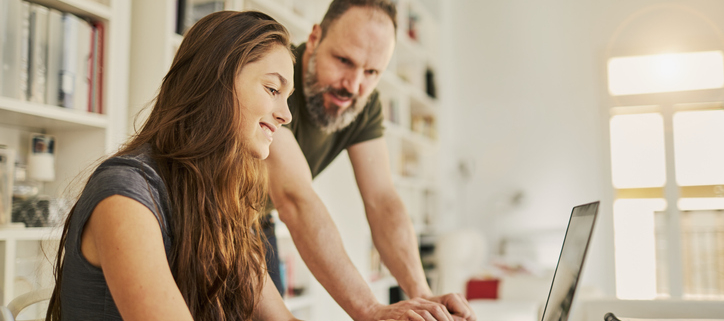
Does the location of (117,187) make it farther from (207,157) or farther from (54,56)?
(54,56)

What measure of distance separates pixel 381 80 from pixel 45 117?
250 centimetres

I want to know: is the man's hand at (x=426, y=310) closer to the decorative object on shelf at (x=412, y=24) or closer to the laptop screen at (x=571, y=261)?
the laptop screen at (x=571, y=261)

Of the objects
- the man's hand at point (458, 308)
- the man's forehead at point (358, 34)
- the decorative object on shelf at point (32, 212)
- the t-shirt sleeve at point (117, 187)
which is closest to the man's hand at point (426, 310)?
the man's hand at point (458, 308)

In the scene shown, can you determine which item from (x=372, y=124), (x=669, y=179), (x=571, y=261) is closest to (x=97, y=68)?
(x=372, y=124)

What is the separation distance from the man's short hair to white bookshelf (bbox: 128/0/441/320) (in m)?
0.58

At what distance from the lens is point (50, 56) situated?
1486 millimetres

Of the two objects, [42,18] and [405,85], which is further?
[405,85]

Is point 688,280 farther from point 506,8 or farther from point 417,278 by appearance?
point 417,278

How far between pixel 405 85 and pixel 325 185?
1642 millimetres

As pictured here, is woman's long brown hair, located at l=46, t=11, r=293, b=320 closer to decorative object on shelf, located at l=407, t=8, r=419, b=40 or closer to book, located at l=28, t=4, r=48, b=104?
book, located at l=28, t=4, r=48, b=104

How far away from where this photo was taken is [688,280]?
185 inches

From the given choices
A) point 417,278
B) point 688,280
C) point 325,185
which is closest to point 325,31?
point 417,278

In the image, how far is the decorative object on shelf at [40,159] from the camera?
5.09ft

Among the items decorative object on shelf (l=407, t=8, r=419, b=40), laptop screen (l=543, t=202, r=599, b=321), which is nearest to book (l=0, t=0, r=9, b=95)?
laptop screen (l=543, t=202, r=599, b=321)
